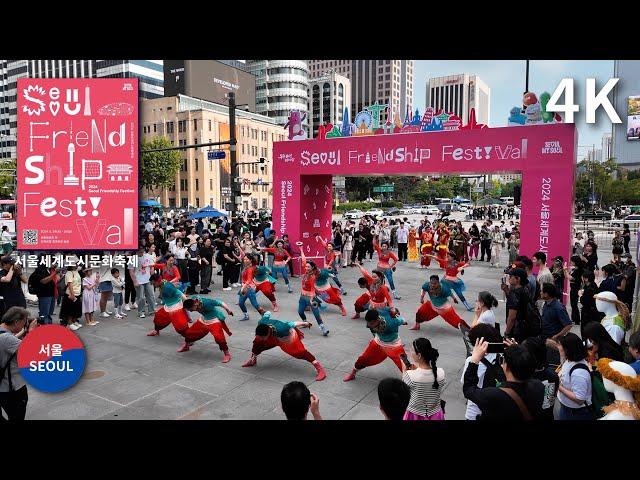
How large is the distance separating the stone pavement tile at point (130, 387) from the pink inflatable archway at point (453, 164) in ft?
→ 29.1

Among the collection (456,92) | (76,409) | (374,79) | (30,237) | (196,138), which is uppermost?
(374,79)

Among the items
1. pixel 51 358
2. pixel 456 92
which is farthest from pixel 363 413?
pixel 456 92

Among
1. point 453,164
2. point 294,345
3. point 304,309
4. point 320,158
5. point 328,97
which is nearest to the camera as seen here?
point 294,345

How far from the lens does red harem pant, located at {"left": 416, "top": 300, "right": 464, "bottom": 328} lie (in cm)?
884

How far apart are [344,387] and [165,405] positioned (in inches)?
91.3

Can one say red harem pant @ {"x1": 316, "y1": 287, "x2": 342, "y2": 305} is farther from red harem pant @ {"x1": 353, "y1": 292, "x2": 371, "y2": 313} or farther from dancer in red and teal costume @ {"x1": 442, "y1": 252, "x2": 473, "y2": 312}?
dancer in red and teal costume @ {"x1": 442, "y1": 252, "x2": 473, "y2": 312}

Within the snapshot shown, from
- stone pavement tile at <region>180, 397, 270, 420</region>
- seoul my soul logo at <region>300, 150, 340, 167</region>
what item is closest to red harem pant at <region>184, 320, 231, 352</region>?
stone pavement tile at <region>180, 397, 270, 420</region>

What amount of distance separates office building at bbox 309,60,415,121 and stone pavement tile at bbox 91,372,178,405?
12994cm

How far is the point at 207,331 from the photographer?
7.95m

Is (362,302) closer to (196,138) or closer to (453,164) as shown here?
(453,164)

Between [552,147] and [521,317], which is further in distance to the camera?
[552,147]

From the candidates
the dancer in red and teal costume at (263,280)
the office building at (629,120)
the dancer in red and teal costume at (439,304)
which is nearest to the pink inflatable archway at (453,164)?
the dancer in red and teal costume at (439,304)

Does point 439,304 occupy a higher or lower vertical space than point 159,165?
lower
